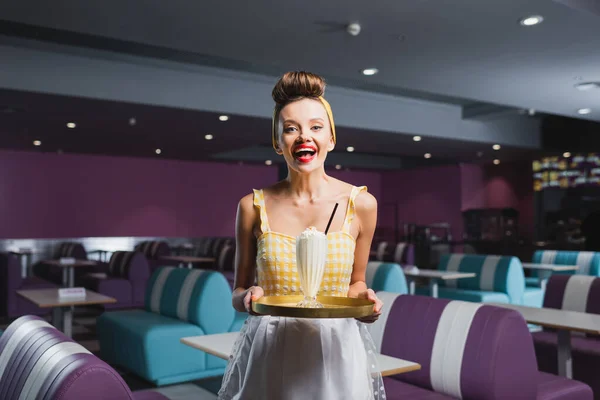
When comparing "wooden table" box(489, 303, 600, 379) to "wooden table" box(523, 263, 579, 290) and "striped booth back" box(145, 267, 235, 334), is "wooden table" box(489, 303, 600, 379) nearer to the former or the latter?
"striped booth back" box(145, 267, 235, 334)

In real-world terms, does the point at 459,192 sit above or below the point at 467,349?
above

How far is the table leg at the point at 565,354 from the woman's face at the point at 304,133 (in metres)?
2.44

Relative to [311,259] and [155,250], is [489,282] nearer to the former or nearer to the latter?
[311,259]

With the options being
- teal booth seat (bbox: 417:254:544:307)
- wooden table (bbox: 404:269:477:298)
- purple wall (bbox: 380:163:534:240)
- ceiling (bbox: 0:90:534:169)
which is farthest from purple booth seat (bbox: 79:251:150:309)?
purple wall (bbox: 380:163:534:240)

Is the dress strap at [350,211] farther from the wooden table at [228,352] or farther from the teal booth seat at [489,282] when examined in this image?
the teal booth seat at [489,282]

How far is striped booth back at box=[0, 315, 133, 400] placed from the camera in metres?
1.46

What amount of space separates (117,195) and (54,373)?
1119 centimetres

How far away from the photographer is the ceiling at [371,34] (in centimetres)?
414

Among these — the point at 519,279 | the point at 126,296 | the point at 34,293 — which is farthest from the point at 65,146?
the point at 519,279

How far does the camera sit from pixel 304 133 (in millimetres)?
1445

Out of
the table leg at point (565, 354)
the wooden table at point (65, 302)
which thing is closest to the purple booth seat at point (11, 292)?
the wooden table at point (65, 302)

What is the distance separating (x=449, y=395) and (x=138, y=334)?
100 inches

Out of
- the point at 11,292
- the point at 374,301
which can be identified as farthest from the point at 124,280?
the point at 374,301

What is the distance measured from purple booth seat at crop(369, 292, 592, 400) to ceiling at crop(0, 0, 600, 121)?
2353 mm
